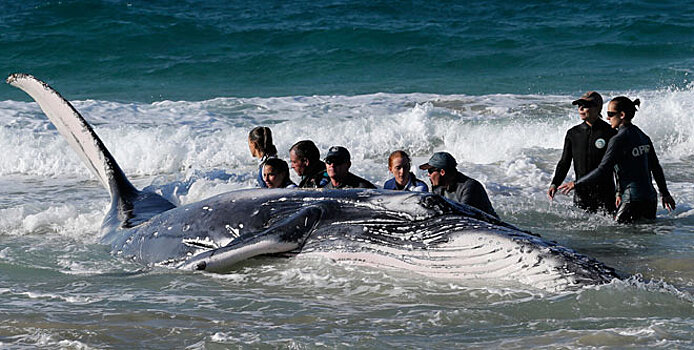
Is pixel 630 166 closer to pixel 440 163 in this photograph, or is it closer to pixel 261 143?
pixel 440 163

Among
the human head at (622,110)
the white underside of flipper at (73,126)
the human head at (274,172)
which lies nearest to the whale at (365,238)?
the human head at (274,172)

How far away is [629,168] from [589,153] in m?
0.55

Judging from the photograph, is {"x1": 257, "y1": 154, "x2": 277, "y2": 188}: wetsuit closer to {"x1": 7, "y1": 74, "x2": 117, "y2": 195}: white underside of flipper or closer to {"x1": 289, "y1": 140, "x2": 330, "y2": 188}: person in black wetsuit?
{"x1": 289, "y1": 140, "x2": 330, "y2": 188}: person in black wetsuit

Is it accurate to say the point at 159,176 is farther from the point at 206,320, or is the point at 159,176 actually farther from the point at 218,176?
the point at 206,320

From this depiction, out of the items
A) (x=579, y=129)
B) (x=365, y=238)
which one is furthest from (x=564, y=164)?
(x=365, y=238)

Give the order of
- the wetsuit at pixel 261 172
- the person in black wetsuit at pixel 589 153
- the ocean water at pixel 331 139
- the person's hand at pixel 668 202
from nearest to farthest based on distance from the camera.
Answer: the ocean water at pixel 331 139 → the wetsuit at pixel 261 172 → the person's hand at pixel 668 202 → the person in black wetsuit at pixel 589 153

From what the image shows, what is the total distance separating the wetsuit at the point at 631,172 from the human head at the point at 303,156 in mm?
3409

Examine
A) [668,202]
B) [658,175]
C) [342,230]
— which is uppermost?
[342,230]

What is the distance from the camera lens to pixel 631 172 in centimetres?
1152

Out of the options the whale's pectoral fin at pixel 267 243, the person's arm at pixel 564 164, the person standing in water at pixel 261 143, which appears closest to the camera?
the whale's pectoral fin at pixel 267 243

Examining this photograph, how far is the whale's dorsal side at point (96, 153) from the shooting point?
10.8 m

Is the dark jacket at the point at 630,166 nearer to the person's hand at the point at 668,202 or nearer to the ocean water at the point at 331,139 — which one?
the person's hand at the point at 668,202

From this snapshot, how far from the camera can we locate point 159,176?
18.6 meters

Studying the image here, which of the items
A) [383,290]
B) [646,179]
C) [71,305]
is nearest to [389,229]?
[383,290]
